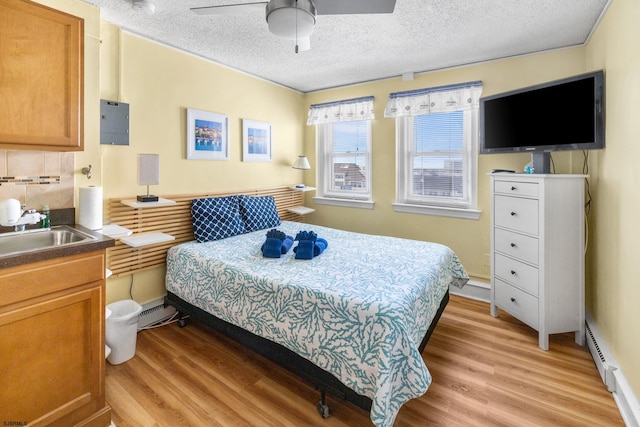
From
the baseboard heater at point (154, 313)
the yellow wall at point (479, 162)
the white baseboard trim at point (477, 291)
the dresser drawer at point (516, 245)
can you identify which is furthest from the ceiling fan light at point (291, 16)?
the white baseboard trim at point (477, 291)

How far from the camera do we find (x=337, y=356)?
165cm

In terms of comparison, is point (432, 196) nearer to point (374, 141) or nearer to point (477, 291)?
point (374, 141)

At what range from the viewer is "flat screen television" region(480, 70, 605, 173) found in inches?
89.2

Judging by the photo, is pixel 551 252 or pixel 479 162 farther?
pixel 479 162

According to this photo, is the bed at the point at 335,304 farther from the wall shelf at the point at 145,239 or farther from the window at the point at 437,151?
the window at the point at 437,151

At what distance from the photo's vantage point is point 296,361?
184 cm

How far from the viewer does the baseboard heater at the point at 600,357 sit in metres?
1.92

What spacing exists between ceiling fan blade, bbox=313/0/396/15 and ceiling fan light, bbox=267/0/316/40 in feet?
0.42

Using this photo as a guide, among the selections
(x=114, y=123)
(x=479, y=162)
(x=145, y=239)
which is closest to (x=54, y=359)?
(x=145, y=239)

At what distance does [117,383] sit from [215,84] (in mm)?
2801

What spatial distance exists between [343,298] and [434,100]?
8.79 feet

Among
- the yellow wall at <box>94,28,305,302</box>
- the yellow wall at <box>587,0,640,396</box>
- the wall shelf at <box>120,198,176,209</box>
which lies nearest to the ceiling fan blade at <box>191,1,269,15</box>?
the yellow wall at <box>94,28,305,302</box>

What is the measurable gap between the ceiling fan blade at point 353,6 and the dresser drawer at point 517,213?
1.82 m

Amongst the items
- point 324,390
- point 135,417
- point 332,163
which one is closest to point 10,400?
point 135,417
